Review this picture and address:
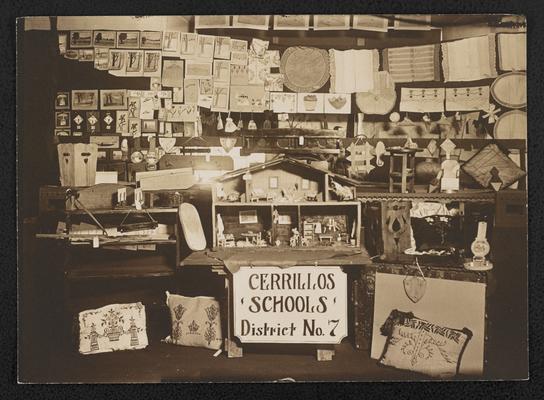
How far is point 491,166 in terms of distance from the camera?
2.36 m

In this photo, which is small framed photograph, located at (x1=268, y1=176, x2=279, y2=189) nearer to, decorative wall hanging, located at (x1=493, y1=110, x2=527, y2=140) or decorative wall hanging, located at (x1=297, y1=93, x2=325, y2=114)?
decorative wall hanging, located at (x1=297, y1=93, x2=325, y2=114)

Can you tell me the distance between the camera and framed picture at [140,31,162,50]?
2.33 meters

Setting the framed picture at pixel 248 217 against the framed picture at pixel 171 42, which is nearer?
the framed picture at pixel 171 42

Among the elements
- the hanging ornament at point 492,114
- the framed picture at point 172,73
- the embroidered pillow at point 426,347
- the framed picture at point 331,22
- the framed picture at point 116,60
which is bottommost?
the embroidered pillow at point 426,347

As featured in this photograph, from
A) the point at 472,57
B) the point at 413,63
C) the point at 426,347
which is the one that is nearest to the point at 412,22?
the point at 413,63

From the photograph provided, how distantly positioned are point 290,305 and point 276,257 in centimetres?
20

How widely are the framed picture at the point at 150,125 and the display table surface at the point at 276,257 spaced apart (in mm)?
519

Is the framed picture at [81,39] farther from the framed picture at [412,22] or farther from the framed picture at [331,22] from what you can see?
the framed picture at [412,22]

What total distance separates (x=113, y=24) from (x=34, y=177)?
26.7 inches

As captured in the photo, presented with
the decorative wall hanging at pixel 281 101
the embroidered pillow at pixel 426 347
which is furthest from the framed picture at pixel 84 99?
the embroidered pillow at pixel 426 347

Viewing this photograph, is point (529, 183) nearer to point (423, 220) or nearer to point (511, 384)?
point (423, 220)

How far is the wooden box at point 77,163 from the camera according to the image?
2354 millimetres

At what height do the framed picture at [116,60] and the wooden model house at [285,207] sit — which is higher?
the framed picture at [116,60]

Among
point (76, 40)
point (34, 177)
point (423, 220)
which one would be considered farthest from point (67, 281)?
point (423, 220)
